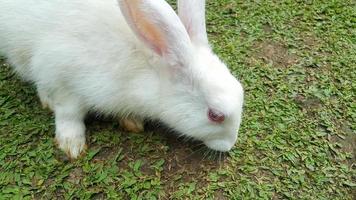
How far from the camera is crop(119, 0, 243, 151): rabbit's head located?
2855mm

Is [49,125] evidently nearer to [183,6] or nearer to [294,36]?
[183,6]

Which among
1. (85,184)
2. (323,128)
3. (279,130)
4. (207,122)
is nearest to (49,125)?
(85,184)

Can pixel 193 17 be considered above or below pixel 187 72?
above

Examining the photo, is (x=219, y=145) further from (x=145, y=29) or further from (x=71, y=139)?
(x=71, y=139)

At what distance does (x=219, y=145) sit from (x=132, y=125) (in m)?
0.62

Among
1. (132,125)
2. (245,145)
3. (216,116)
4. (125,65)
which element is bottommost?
(245,145)

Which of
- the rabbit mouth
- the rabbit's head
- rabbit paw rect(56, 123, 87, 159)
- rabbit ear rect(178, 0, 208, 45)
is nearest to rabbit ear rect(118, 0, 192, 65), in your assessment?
the rabbit's head

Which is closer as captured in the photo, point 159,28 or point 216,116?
point 159,28

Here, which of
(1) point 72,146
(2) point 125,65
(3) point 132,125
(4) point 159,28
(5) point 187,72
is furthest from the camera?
(3) point 132,125

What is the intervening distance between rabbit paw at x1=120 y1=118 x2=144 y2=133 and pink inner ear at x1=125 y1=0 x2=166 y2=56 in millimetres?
655

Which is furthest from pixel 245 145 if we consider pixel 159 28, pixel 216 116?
pixel 159 28

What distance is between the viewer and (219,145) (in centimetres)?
323

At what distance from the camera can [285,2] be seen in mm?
4621

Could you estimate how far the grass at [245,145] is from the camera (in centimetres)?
323
